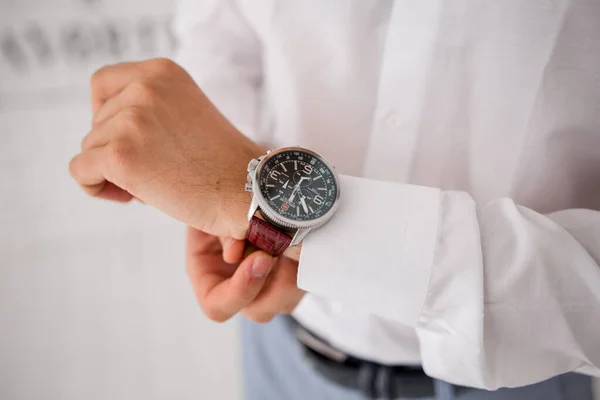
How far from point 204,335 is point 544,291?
114cm

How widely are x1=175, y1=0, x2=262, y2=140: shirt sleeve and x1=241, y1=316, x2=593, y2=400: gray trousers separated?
441mm

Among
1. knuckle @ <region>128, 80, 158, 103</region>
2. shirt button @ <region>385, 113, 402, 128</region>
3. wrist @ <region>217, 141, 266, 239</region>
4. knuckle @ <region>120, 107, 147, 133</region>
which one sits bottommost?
wrist @ <region>217, 141, 266, 239</region>

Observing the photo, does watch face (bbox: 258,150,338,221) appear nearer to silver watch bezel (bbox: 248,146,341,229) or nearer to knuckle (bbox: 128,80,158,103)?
silver watch bezel (bbox: 248,146,341,229)

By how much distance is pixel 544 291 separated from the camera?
1.62 ft

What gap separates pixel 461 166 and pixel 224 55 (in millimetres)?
469

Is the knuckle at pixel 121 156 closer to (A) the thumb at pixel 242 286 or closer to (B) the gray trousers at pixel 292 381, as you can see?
(A) the thumb at pixel 242 286

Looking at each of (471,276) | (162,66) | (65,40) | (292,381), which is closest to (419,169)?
(471,276)

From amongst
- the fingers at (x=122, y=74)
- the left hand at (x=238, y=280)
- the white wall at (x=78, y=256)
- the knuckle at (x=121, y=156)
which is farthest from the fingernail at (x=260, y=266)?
the white wall at (x=78, y=256)

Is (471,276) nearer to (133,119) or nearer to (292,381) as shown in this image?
(133,119)

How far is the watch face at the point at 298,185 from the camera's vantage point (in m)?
0.53

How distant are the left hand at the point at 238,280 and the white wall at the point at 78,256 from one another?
0.78 m

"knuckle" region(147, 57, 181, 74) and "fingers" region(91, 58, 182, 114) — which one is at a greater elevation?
"knuckle" region(147, 57, 181, 74)

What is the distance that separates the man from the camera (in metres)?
0.50

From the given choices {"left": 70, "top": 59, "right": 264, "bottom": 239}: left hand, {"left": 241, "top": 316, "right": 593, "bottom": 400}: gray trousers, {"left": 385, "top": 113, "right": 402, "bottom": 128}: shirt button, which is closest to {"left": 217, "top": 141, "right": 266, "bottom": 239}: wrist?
{"left": 70, "top": 59, "right": 264, "bottom": 239}: left hand
